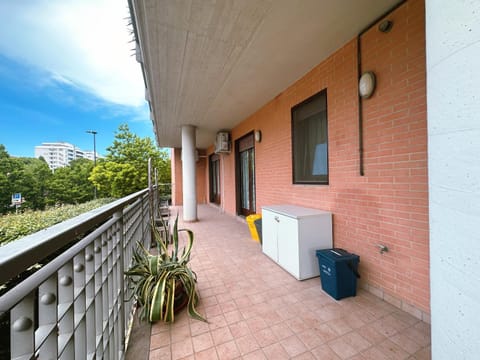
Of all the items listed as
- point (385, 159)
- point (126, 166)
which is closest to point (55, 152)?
point (126, 166)

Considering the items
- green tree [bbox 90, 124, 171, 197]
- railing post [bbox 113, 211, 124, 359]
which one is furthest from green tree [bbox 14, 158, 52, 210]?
railing post [bbox 113, 211, 124, 359]

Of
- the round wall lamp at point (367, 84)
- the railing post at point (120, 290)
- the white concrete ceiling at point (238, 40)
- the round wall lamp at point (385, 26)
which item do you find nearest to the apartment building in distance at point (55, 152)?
the white concrete ceiling at point (238, 40)

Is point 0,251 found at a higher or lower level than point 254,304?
higher

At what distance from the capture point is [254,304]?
1.99 meters

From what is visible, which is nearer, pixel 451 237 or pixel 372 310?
pixel 451 237

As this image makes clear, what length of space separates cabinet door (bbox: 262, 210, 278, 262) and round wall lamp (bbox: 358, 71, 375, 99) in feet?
5.94

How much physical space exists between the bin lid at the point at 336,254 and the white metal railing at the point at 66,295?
197 centimetres

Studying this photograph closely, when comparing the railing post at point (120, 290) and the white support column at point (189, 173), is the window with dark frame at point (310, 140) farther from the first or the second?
the white support column at point (189, 173)

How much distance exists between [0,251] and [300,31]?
109 inches

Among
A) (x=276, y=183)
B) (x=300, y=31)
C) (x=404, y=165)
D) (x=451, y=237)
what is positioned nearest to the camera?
(x=451, y=237)

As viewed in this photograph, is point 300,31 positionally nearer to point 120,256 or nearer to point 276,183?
point 276,183

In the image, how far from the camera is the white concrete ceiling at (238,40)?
6.14 ft

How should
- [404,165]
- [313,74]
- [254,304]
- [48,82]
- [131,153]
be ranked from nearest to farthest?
[404,165] → [254,304] → [313,74] → [131,153] → [48,82]

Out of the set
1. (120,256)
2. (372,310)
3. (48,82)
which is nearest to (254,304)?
(372,310)
